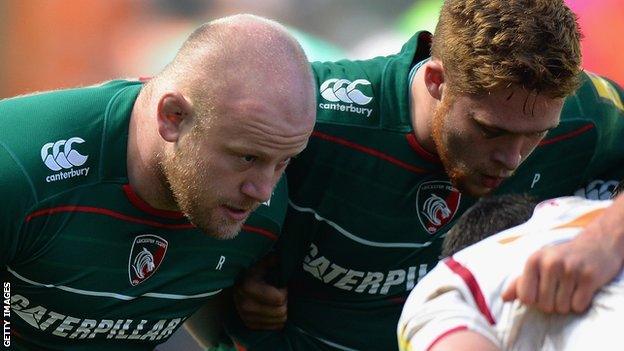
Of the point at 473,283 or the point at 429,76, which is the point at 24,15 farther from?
the point at 473,283

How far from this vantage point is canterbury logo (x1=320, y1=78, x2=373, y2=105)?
9.34ft

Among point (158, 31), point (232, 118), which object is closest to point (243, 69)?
point (232, 118)

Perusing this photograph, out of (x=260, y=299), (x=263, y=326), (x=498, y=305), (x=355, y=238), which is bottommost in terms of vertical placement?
(x=263, y=326)

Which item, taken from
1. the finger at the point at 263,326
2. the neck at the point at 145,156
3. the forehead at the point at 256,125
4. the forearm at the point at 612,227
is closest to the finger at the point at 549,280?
the forearm at the point at 612,227

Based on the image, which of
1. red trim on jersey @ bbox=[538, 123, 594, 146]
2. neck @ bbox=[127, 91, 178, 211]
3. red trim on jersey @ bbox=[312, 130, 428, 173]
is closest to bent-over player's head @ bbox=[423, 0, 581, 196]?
red trim on jersey @ bbox=[312, 130, 428, 173]

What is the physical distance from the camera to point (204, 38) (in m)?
2.54

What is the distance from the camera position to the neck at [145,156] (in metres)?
2.55

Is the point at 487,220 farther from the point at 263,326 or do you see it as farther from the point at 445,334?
the point at 263,326

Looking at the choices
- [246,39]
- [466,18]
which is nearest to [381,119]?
[466,18]

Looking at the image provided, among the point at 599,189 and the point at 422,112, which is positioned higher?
the point at 422,112

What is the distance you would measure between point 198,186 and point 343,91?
0.56 m

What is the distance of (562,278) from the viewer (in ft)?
5.68

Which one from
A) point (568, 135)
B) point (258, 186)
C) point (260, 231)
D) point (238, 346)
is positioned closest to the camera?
point (258, 186)

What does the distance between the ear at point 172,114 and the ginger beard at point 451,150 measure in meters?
0.67
